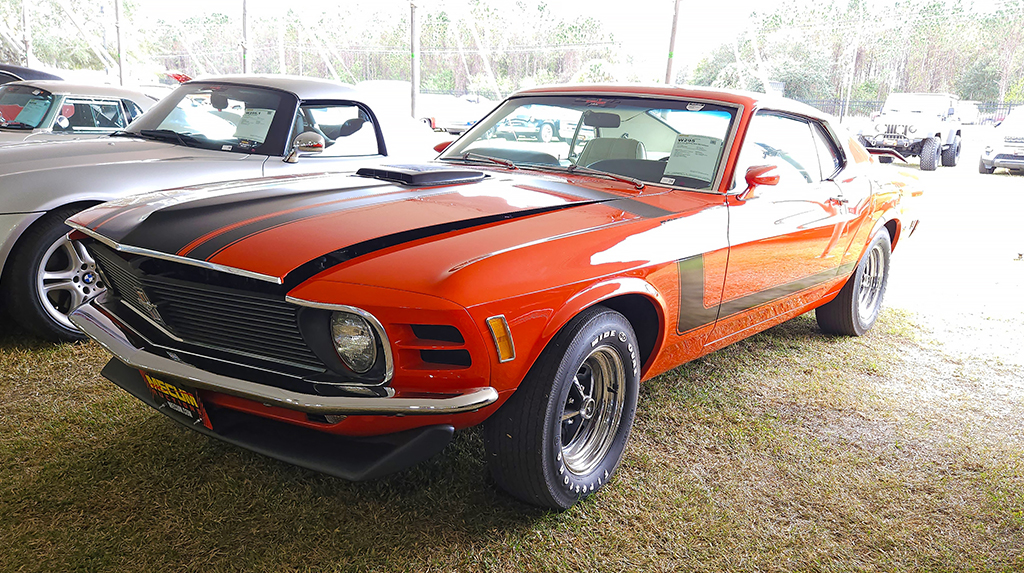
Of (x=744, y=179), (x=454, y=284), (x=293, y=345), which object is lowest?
(x=293, y=345)

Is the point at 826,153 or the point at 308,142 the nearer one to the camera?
the point at 826,153

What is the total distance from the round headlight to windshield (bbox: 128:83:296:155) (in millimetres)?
2875

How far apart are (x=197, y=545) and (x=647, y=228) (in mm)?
1859

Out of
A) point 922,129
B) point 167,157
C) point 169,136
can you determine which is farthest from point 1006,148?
point 167,157

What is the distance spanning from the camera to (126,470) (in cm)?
264

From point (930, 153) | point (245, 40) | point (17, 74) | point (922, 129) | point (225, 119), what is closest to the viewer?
point (225, 119)

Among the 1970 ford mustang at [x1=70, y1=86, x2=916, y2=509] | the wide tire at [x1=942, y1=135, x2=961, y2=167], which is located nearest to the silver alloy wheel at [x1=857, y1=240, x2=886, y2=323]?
the 1970 ford mustang at [x1=70, y1=86, x2=916, y2=509]

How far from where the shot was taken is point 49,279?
377 centimetres

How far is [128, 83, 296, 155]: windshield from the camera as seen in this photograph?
15.0 feet

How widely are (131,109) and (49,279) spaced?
10.9ft

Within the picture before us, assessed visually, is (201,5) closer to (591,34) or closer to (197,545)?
(591,34)

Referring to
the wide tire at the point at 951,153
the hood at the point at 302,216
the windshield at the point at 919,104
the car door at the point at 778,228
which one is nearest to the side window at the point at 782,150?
the car door at the point at 778,228

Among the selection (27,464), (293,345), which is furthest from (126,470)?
(293,345)

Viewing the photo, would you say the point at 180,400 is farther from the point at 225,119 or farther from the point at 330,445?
the point at 225,119
